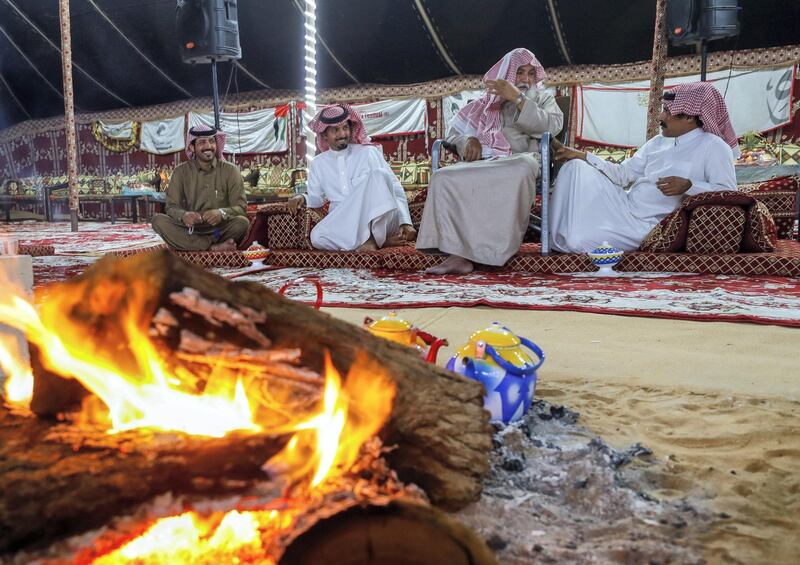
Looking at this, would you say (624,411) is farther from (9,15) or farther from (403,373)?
(9,15)

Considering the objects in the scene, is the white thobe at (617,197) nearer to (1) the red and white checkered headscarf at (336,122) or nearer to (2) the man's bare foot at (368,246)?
(2) the man's bare foot at (368,246)

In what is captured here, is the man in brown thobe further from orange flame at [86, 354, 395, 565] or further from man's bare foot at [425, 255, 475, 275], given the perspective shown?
orange flame at [86, 354, 395, 565]

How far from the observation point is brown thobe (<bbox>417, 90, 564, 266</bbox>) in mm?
3564

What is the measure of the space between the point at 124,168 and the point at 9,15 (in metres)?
3.24

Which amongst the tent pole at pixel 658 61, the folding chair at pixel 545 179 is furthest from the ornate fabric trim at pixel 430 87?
the folding chair at pixel 545 179

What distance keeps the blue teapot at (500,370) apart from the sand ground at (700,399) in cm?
19

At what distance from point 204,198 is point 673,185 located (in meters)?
3.29

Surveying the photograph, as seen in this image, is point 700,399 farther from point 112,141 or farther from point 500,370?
point 112,141

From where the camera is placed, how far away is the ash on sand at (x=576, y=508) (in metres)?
0.76

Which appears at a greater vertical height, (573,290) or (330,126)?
(330,126)

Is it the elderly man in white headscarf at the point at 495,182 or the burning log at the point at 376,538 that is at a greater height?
the elderly man in white headscarf at the point at 495,182

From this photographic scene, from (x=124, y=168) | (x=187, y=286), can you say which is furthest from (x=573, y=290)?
(x=124, y=168)

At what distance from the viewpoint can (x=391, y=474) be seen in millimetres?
826

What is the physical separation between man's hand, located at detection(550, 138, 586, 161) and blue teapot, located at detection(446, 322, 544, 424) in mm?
2882
